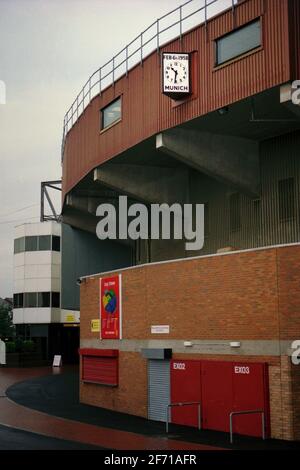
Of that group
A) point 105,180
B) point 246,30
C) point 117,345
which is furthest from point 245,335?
point 105,180

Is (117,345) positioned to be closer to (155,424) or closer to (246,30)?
(155,424)

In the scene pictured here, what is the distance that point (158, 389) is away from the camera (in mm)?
24953

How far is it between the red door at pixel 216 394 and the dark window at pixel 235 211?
7.33 meters

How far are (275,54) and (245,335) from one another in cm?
909

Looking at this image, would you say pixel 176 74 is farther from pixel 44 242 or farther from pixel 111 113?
pixel 44 242

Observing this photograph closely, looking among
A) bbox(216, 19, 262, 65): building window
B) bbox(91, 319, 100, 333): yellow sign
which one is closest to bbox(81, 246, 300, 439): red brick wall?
bbox(91, 319, 100, 333): yellow sign

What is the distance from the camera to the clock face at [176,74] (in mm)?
24188

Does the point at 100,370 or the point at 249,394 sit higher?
the point at 100,370

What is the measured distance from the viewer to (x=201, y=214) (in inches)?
1188

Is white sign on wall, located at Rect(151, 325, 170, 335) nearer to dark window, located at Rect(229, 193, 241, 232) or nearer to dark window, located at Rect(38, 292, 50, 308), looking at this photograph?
dark window, located at Rect(229, 193, 241, 232)

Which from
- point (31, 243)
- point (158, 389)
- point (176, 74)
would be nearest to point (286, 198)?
point (176, 74)

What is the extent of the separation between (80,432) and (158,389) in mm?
4069

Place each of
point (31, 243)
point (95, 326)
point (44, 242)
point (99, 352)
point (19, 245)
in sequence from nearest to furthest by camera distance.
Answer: point (99, 352), point (95, 326), point (44, 242), point (31, 243), point (19, 245)

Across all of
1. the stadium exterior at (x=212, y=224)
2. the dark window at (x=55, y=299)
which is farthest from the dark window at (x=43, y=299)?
the stadium exterior at (x=212, y=224)
